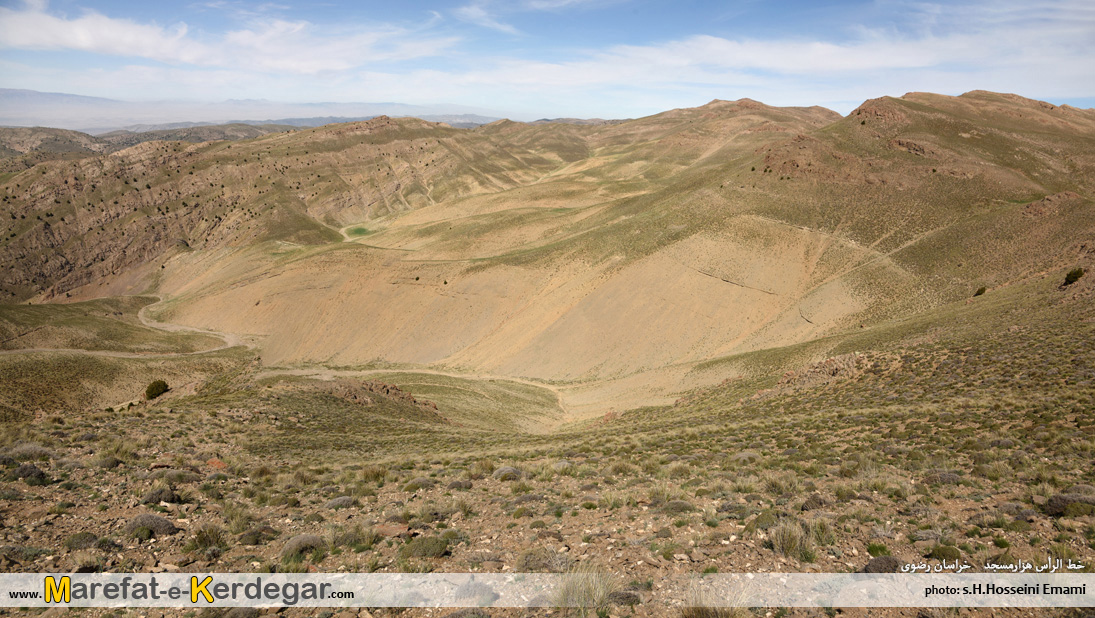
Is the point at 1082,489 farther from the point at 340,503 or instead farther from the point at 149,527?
the point at 149,527

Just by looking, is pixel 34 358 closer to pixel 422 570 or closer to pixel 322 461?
pixel 322 461

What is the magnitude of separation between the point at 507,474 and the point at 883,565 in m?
9.02

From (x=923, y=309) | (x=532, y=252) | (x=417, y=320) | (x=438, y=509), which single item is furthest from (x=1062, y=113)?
(x=438, y=509)

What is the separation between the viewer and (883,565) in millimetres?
7543

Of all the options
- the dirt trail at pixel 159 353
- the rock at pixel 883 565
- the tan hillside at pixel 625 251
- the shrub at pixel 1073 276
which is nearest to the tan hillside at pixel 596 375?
the shrub at pixel 1073 276

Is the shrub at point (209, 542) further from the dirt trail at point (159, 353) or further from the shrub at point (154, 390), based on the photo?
the dirt trail at point (159, 353)

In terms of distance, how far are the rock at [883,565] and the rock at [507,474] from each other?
27.2 feet

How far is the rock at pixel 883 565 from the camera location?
745cm

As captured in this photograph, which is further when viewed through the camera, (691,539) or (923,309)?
(923,309)

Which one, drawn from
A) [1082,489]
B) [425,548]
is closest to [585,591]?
[425,548]

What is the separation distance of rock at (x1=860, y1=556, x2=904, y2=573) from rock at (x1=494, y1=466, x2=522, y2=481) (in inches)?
327

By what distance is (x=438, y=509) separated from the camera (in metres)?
11.3

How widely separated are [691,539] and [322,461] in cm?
1316

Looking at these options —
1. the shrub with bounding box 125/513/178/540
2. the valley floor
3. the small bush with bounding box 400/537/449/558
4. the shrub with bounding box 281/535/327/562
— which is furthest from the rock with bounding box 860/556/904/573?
the shrub with bounding box 125/513/178/540
